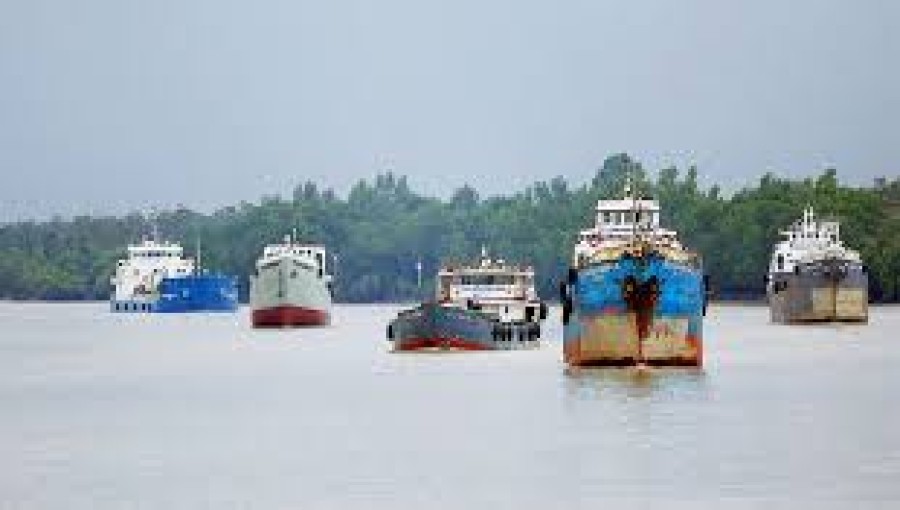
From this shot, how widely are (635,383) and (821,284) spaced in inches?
3252

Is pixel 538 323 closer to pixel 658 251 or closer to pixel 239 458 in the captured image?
pixel 658 251

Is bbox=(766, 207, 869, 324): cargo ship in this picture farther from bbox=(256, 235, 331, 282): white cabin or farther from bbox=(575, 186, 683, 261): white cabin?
bbox=(575, 186, 683, 261): white cabin

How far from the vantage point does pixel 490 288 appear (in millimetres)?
124688

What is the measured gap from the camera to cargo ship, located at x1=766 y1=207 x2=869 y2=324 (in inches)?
6777

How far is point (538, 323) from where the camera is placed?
133 m

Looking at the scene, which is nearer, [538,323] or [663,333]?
[663,333]

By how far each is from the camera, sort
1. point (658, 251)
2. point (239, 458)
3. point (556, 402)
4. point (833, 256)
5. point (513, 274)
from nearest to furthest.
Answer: point (239, 458) → point (556, 402) → point (658, 251) → point (513, 274) → point (833, 256)

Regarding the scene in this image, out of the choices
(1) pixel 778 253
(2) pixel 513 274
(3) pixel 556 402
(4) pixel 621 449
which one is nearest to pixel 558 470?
(4) pixel 621 449

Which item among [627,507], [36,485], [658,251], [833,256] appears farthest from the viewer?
[833,256]

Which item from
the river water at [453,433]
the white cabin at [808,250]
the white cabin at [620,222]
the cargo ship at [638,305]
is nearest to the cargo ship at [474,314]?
the river water at [453,433]

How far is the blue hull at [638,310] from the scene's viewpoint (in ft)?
308

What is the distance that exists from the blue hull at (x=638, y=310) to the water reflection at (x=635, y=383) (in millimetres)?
651

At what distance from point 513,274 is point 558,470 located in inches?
2411

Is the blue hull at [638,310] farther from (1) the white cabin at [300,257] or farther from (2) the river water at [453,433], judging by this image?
(1) the white cabin at [300,257]
